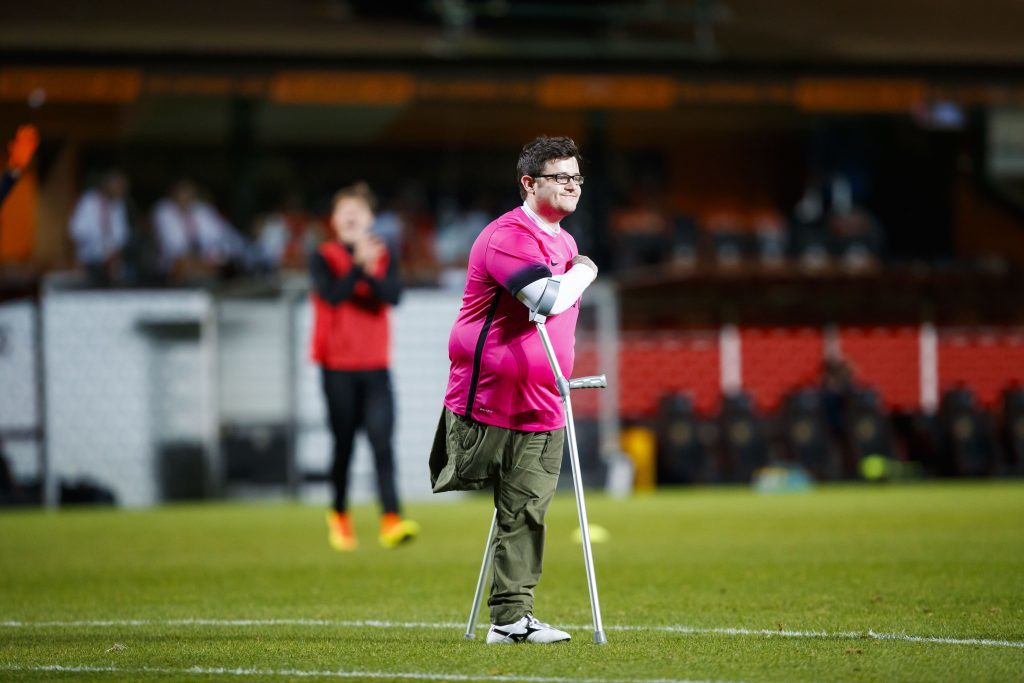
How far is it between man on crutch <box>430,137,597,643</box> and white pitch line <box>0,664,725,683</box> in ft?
2.84

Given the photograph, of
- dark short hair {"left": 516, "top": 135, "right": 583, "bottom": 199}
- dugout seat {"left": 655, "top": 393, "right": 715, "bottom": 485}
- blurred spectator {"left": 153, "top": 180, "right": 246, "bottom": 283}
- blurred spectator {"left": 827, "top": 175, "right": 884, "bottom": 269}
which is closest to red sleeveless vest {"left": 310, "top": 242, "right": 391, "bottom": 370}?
dark short hair {"left": 516, "top": 135, "right": 583, "bottom": 199}

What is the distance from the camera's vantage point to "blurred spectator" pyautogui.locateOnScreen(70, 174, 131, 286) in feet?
68.8

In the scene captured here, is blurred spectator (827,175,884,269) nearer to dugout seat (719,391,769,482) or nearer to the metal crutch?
dugout seat (719,391,769,482)

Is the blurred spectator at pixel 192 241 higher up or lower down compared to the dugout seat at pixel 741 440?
higher up

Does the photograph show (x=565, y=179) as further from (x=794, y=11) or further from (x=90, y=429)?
(x=794, y=11)

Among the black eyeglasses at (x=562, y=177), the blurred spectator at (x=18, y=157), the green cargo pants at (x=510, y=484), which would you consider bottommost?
the green cargo pants at (x=510, y=484)

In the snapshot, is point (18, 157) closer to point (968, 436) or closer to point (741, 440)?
point (741, 440)

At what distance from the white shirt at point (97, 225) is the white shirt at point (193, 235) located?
576 mm

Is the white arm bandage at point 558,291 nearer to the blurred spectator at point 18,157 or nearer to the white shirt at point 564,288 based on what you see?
the white shirt at point 564,288

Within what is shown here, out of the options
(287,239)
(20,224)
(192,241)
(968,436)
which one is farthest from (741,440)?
(20,224)

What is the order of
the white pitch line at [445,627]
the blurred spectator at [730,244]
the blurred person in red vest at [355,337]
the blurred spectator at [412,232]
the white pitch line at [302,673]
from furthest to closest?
the blurred spectator at [730,244]
the blurred spectator at [412,232]
the blurred person in red vest at [355,337]
the white pitch line at [445,627]
the white pitch line at [302,673]

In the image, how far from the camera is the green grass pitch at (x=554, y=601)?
5594 mm

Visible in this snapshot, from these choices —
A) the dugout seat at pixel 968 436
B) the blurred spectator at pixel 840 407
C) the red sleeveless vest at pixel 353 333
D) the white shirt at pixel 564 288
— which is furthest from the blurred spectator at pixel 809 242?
the white shirt at pixel 564 288

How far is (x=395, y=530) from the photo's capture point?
35.2 feet
